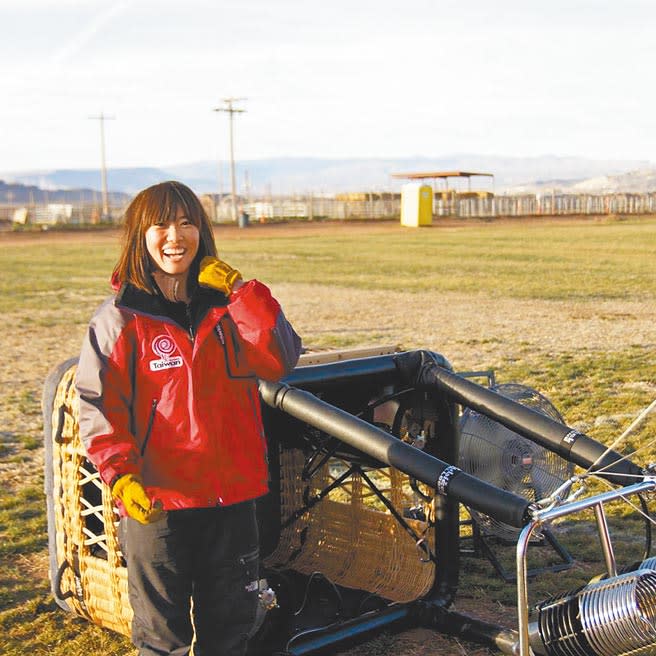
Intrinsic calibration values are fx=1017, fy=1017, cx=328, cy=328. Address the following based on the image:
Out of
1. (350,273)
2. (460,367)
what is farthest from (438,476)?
(350,273)

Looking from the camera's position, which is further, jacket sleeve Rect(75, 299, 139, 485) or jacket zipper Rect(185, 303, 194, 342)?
jacket zipper Rect(185, 303, 194, 342)

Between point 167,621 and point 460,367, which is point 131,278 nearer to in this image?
point 167,621

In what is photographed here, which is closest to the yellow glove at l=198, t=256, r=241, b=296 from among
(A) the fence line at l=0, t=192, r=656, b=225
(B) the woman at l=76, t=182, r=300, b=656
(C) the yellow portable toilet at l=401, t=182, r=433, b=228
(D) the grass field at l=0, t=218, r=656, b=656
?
(B) the woman at l=76, t=182, r=300, b=656

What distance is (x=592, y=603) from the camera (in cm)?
288

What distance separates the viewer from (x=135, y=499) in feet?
9.02

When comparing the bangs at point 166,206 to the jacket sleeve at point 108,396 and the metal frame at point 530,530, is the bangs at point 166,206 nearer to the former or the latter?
the jacket sleeve at point 108,396

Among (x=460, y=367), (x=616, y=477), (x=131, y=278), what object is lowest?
(x=460, y=367)

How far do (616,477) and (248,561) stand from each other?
1.22m

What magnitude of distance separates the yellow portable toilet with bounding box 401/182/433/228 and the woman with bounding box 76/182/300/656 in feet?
153

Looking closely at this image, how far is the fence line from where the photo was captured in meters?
60.1

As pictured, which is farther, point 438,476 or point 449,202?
point 449,202

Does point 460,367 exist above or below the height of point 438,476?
below

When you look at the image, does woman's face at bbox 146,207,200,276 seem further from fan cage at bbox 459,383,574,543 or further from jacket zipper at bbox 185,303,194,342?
fan cage at bbox 459,383,574,543

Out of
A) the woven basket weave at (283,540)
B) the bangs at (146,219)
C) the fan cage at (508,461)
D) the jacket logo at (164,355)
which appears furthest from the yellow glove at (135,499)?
the fan cage at (508,461)
